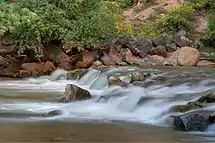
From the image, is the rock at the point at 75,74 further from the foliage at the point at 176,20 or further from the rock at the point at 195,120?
the rock at the point at 195,120

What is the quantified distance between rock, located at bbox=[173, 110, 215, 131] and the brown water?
0.76ft

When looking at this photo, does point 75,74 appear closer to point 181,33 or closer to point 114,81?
point 114,81

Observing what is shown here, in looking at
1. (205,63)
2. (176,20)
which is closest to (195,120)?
(205,63)

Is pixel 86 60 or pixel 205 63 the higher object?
pixel 86 60

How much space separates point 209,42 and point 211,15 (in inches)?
88.7

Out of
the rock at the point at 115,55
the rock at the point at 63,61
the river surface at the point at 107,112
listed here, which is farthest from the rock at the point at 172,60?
the river surface at the point at 107,112

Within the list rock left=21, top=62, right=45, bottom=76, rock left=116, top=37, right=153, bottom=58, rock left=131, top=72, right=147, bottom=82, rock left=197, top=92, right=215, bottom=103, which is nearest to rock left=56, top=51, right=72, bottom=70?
rock left=21, top=62, right=45, bottom=76

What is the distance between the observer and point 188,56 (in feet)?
59.6

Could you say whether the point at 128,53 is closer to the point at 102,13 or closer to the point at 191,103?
the point at 102,13

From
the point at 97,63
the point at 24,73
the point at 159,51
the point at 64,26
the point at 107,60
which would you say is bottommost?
the point at 24,73

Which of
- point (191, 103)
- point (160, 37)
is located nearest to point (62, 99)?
point (191, 103)

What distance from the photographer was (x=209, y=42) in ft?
65.6

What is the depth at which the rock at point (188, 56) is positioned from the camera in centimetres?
1797

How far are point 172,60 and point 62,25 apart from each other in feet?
13.9
